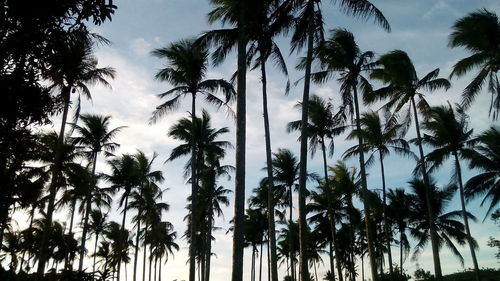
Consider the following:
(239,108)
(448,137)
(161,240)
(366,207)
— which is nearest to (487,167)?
(448,137)

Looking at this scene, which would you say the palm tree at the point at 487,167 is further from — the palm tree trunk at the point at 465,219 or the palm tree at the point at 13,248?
the palm tree at the point at 13,248

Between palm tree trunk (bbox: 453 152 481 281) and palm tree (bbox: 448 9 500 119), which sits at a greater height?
palm tree (bbox: 448 9 500 119)

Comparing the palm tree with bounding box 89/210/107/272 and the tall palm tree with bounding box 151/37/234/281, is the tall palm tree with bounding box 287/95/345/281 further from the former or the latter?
the palm tree with bounding box 89/210/107/272

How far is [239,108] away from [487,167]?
2094 centimetres

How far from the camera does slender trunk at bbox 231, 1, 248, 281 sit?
11.9 m

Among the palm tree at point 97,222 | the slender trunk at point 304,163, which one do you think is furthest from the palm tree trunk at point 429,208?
the palm tree at point 97,222

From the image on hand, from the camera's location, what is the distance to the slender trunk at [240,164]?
11945 mm

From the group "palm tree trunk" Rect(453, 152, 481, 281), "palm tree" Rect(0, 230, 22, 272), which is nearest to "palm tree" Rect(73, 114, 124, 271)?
"palm tree" Rect(0, 230, 22, 272)

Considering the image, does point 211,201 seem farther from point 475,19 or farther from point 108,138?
point 475,19

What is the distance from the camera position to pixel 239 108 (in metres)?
13.8

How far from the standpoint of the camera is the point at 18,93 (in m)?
9.05

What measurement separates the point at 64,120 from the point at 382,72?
1849 cm

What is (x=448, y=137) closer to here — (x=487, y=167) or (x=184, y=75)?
(x=487, y=167)

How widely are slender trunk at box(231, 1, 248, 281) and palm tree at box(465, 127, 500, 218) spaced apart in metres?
19.0
